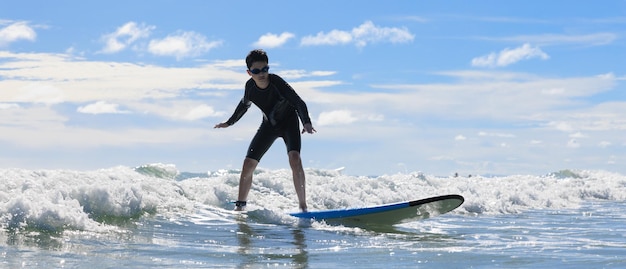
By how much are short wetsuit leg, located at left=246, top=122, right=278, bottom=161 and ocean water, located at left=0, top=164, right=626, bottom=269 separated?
654 millimetres

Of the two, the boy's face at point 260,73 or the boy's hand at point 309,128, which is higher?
the boy's face at point 260,73

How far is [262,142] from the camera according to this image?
8.41m

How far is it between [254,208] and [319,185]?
5378 millimetres

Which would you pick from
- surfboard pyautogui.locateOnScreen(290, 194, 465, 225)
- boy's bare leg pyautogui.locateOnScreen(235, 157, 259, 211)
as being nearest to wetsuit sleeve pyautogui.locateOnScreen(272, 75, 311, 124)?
boy's bare leg pyautogui.locateOnScreen(235, 157, 259, 211)

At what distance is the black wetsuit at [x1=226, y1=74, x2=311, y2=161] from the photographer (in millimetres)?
8141

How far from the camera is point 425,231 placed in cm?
818

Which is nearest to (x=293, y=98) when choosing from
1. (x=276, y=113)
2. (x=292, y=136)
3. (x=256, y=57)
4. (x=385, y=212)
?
(x=276, y=113)

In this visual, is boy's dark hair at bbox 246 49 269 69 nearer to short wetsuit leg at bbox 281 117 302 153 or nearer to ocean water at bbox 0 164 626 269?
short wetsuit leg at bbox 281 117 302 153

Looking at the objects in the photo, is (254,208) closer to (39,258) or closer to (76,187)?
(76,187)

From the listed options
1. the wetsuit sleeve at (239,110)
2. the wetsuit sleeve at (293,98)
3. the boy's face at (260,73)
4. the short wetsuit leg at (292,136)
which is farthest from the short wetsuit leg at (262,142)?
the boy's face at (260,73)

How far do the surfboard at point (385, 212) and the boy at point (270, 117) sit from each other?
300 mm

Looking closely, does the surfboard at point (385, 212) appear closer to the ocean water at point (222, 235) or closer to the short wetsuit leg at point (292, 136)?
A: the ocean water at point (222, 235)

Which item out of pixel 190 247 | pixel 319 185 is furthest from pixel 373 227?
pixel 319 185

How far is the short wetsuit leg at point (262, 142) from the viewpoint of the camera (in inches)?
330
